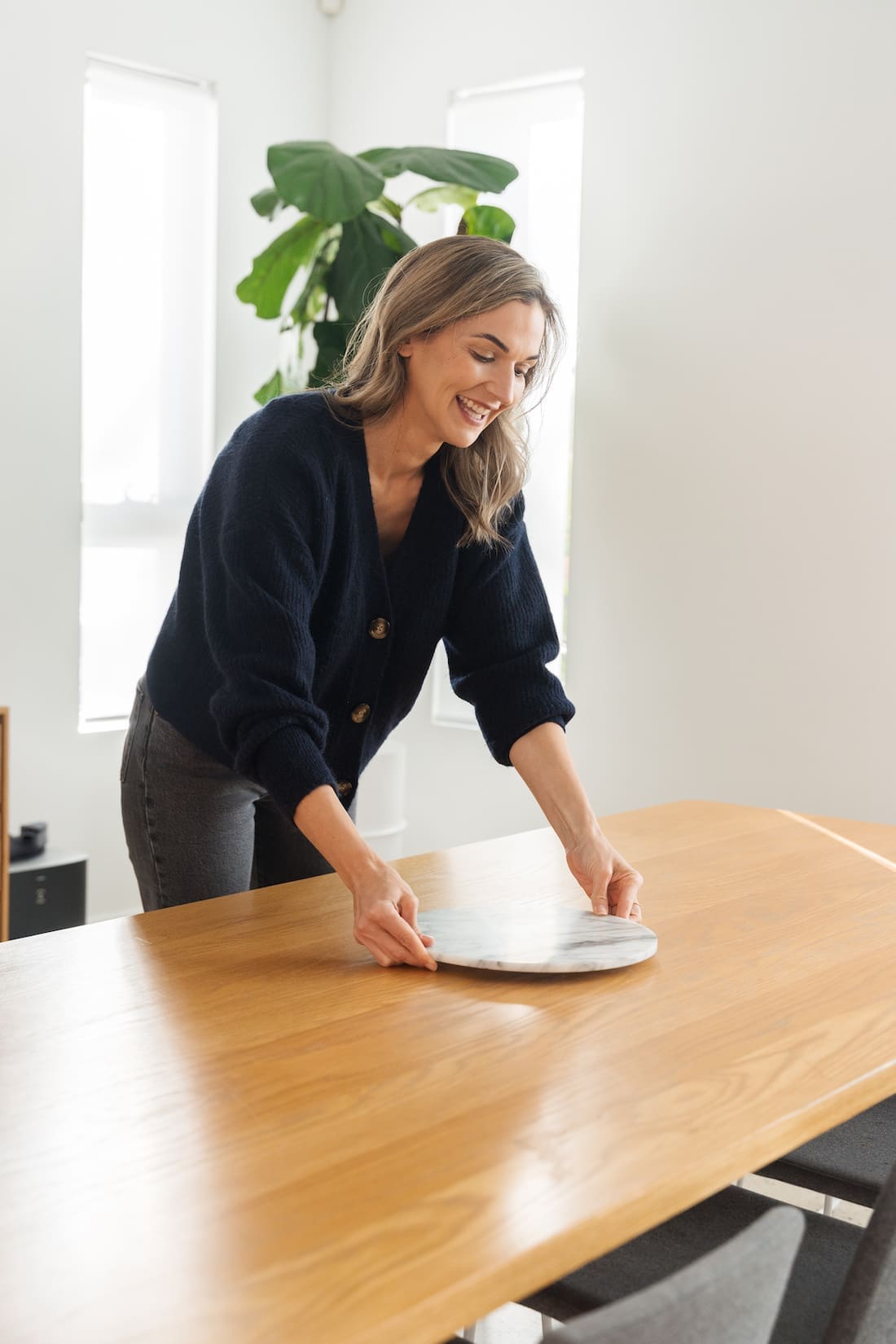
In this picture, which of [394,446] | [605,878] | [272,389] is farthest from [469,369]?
[272,389]

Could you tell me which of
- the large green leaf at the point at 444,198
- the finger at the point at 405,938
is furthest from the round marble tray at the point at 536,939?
the large green leaf at the point at 444,198

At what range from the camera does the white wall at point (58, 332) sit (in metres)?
3.59

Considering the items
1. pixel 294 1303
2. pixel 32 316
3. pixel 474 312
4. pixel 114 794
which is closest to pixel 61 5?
pixel 32 316

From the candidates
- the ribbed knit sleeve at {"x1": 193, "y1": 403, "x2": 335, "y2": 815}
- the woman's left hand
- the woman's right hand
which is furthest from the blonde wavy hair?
the woman's right hand

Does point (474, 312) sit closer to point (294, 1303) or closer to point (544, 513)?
point (294, 1303)

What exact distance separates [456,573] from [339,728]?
0.25 m

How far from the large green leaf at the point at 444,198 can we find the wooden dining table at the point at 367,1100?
100 inches

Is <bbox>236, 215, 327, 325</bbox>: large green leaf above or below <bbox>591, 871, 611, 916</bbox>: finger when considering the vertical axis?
above

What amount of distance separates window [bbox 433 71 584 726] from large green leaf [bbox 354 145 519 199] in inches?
18.6

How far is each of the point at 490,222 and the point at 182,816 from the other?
2.28 metres

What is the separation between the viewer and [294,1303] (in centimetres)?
75

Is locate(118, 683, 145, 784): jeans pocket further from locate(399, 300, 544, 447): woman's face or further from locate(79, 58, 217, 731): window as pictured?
locate(79, 58, 217, 731): window

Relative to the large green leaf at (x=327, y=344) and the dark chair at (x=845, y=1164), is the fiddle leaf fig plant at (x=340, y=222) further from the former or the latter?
the dark chair at (x=845, y=1164)

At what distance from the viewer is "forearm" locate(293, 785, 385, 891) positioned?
137cm
